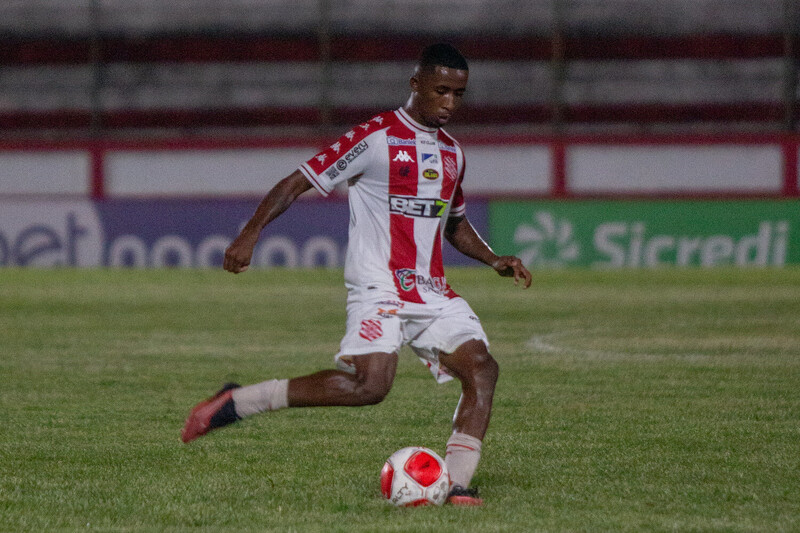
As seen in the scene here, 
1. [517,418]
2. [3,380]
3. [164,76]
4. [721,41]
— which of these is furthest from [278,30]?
[517,418]

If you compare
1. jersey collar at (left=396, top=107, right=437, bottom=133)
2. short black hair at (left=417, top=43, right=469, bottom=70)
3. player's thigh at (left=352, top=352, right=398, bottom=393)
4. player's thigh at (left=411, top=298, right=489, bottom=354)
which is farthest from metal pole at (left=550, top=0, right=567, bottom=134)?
player's thigh at (left=352, top=352, right=398, bottom=393)

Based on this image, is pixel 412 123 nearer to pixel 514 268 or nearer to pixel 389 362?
pixel 514 268

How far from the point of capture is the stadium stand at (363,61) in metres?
27.3

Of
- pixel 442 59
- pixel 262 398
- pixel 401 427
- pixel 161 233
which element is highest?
pixel 442 59

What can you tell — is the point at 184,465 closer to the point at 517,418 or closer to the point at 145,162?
the point at 517,418

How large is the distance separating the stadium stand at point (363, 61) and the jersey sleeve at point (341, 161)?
2201 centimetres

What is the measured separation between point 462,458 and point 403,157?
1.17 metres

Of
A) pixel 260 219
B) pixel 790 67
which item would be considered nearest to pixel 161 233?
pixel 790 67

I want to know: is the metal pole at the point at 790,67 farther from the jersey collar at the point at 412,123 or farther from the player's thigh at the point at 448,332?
the player's thigh at the point at 448,332

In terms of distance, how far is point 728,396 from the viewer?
25.2 feet

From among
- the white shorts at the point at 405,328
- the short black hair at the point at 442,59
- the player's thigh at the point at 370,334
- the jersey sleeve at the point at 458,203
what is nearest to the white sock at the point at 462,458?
the white shorts at the point at 405,328

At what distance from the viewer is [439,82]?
4824 millimetres

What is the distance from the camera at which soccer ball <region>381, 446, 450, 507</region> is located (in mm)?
4578

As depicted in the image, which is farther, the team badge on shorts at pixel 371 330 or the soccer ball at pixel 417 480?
the team badge on shorts at pixel 371 330
